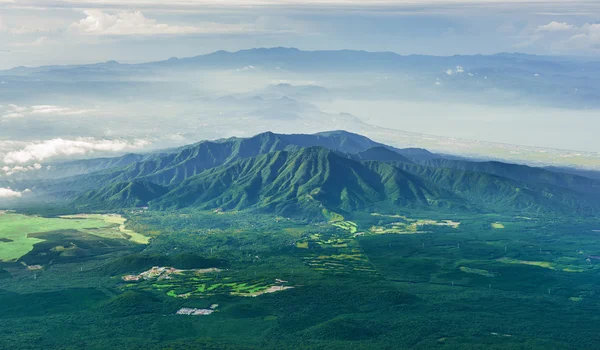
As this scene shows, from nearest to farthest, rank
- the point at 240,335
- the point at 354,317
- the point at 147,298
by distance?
the point at 240,335 → the point at 354,317 → the point at 147,298

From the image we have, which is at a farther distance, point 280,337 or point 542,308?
point 542,308

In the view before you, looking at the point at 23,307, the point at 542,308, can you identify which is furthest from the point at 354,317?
the point at 23,307

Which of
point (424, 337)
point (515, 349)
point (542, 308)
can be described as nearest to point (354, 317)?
point (424, 337)

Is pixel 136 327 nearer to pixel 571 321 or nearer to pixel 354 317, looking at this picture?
pixel 354 317

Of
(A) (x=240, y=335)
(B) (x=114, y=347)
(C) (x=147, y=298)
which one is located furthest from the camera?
(C) (x=147, y=298)

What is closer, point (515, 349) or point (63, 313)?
point (515, 349)

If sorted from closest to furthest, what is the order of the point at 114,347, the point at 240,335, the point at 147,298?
the point at 114,347, the point at 240,335, the point at 147,298

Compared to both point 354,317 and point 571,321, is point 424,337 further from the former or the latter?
point 571,321

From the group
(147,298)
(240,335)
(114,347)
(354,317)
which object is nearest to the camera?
(114,347)

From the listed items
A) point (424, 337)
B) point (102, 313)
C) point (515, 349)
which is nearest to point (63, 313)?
point (102, 313)
